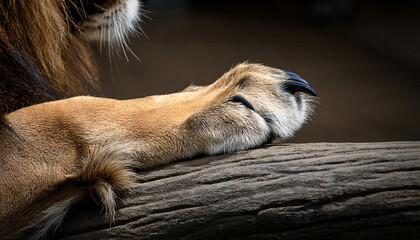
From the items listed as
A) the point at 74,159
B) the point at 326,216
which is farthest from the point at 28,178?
the point at 326,216

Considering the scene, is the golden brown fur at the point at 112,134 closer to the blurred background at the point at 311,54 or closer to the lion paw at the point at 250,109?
the lion paw at the point at 250,109

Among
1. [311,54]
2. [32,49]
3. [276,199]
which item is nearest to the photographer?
[276,199]

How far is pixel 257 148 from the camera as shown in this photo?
70 cm

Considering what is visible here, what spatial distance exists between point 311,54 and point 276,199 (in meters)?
1.47

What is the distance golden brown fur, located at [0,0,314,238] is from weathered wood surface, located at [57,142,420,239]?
0.09ft

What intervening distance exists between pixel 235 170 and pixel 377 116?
1.43 m

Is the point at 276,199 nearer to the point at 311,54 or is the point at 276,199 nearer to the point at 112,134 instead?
the point at 112,134

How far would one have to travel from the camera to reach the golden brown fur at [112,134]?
0.63 m

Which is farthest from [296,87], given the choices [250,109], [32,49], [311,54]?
[311,54]

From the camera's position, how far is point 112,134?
0.69m

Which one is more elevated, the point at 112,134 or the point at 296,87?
the point at 296,87

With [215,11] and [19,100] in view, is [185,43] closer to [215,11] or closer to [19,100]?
[215,11]

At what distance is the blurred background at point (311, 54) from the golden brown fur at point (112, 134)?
999 mm

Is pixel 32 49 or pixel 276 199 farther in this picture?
pixel 32 49
